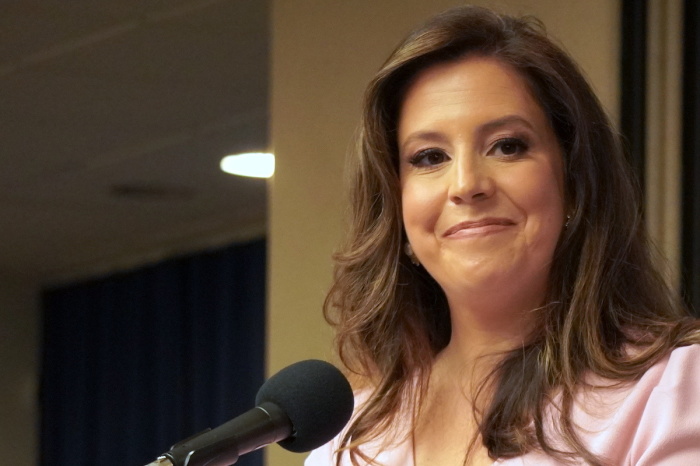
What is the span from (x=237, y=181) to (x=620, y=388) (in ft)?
16.3

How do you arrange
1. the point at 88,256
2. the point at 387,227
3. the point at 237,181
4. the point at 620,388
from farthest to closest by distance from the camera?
the point at 88,256 < the point at 237,181 < the point at 387,227 < the point at 620,388

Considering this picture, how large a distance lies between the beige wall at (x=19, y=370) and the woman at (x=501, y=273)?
7.47m

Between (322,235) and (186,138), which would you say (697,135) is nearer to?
(322,235)

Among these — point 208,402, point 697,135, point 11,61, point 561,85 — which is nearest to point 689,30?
point 697,135

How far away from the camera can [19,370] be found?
360 inches

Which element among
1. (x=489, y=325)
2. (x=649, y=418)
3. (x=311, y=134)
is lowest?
(x=649, y=418)

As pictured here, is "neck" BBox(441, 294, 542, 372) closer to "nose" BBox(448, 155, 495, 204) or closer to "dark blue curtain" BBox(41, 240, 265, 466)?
"nose" BBox(448, 155, 495, 204)

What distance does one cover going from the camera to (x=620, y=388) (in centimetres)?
166

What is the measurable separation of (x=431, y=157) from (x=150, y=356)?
21.2 ft

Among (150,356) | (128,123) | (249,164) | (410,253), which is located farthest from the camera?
(150,356)

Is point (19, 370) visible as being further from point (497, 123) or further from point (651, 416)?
point (651, 416)

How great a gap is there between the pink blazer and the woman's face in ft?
0.71

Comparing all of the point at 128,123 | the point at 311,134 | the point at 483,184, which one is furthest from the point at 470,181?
the point at 128,123

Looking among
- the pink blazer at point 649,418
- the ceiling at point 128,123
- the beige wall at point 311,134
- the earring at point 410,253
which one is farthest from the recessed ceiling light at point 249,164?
the pink blazer at point 649,418
